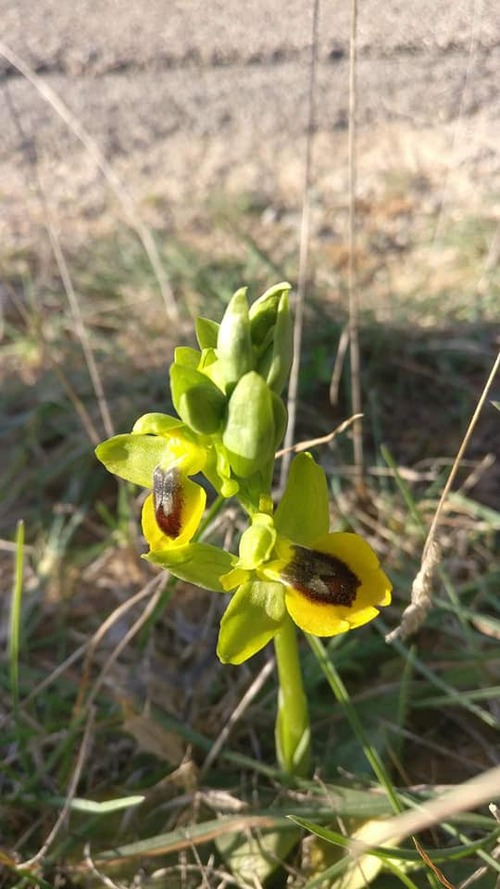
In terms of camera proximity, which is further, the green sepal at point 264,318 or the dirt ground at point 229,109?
the dirt ground at point 229,109

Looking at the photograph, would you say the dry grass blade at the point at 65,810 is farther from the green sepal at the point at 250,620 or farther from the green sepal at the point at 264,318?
the green sepal at the point at 264,318

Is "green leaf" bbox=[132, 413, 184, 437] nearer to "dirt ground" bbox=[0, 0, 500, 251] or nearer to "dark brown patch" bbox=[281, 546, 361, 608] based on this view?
"dark brown patch" bbox=[281, 546, 361, 608]

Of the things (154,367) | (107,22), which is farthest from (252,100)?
(154,367)

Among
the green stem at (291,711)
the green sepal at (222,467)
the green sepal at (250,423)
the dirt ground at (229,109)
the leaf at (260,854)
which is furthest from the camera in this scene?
the dirt ground at (229,109)

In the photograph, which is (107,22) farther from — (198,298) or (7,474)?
(7,474)

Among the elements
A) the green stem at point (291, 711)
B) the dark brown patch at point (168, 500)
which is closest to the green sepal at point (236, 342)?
the dark brown patch at point (168, 500)

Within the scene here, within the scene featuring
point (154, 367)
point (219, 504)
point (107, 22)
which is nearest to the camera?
point (219, 504)
